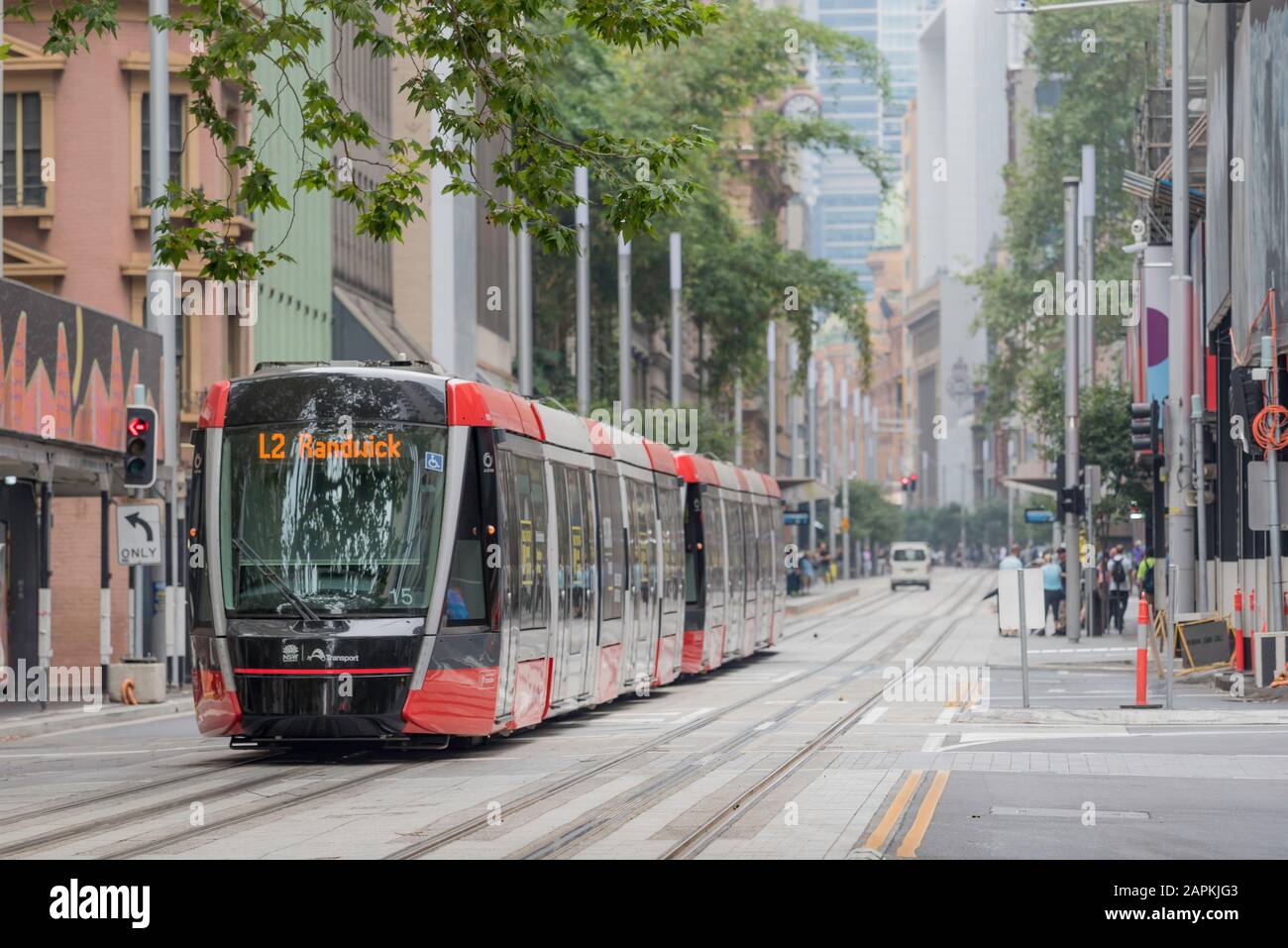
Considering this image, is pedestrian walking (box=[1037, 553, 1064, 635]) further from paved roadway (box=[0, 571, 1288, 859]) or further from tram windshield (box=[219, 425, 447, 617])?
tram windshield (box=[219, 425, 447, 617])

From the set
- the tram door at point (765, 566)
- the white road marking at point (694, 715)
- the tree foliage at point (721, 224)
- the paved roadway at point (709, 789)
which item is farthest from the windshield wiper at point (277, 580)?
the tree foliage at point (721, 224)

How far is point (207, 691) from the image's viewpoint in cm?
1903

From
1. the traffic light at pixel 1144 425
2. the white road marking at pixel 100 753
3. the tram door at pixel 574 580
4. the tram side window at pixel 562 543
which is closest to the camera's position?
the white road marking at pixel 100 753

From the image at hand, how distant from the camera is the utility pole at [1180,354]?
33.7 m

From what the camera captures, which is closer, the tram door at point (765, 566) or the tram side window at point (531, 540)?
the tram side window at point (531, 540)

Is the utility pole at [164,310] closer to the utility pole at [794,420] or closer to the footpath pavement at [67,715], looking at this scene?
the footpath pavement at [67,715]

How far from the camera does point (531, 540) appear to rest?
21.1 metres

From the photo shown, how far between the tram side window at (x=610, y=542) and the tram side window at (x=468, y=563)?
574cm

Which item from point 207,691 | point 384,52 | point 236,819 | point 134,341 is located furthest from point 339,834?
point 134,341

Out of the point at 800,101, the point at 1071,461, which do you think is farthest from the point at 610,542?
the point at 800,101

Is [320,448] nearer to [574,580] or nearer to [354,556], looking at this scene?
[354,556]

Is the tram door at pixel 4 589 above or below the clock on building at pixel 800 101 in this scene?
below

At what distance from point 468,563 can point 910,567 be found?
8786 cm

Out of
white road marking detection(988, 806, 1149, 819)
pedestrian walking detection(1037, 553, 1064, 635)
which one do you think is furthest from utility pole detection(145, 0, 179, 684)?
pedestrian walking detection(1037, 553, 1064, 635)
